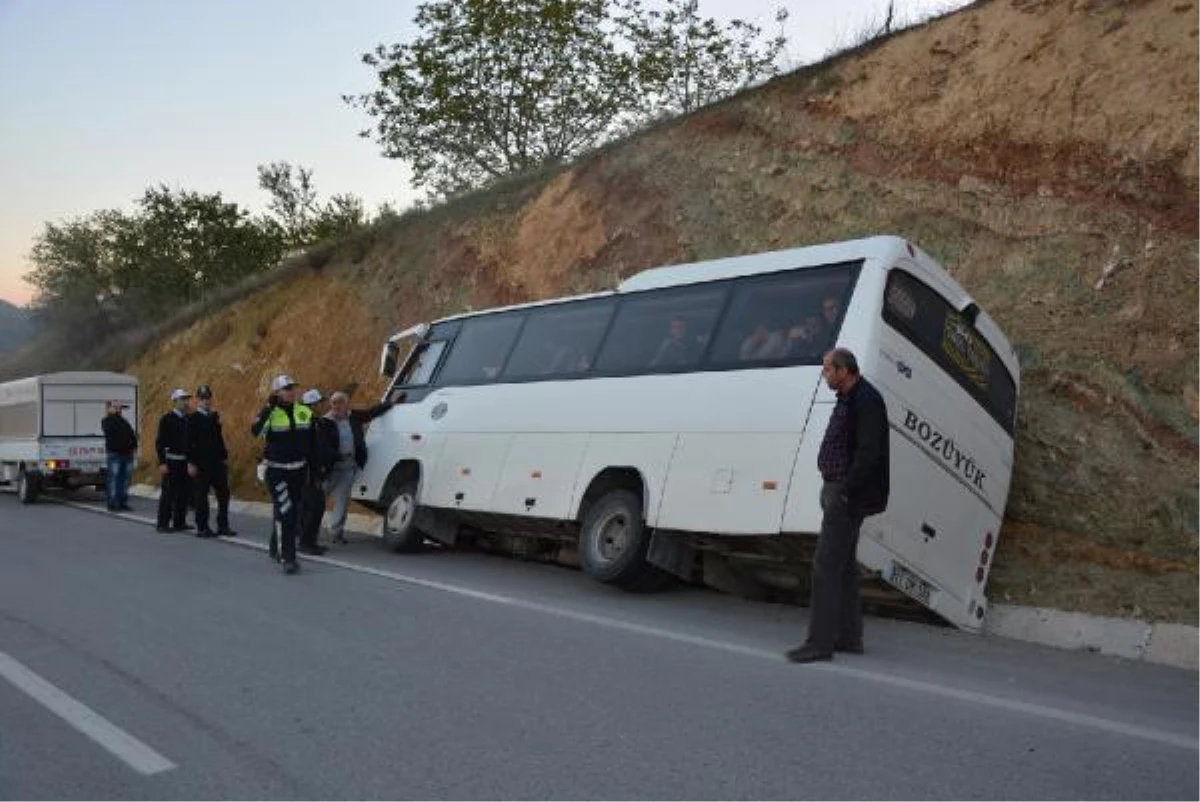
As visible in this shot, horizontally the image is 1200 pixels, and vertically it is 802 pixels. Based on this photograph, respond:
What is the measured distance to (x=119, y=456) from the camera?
18250mm

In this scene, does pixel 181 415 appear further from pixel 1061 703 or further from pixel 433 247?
pixel 1061 703

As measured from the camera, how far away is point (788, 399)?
8016 mm

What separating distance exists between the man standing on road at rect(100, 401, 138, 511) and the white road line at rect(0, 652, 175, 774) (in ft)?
39.6

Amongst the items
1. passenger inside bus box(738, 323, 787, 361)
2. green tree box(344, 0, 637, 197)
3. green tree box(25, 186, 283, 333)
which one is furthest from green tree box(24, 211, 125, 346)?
passenger inside bus box(738, 323, 787, 361)

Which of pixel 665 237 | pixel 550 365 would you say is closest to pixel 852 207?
pixel 665 237

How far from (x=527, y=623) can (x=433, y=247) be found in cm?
1807

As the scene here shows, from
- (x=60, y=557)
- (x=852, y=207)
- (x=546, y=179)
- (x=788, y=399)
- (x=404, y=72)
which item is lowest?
(x=60, y=557)

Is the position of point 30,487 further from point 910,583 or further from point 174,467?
point 910,583

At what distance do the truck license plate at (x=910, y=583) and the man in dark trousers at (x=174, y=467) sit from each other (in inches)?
413

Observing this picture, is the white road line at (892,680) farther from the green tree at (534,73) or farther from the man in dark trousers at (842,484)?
the green tree at (534,73)

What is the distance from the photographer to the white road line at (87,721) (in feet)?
14.9

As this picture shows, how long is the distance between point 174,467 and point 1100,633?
1186 cm

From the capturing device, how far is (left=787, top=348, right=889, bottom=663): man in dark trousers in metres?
6.50

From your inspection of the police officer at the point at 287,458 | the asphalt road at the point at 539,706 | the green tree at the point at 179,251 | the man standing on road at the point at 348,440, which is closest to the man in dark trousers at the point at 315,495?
the man standing on road at the point at 348,440
